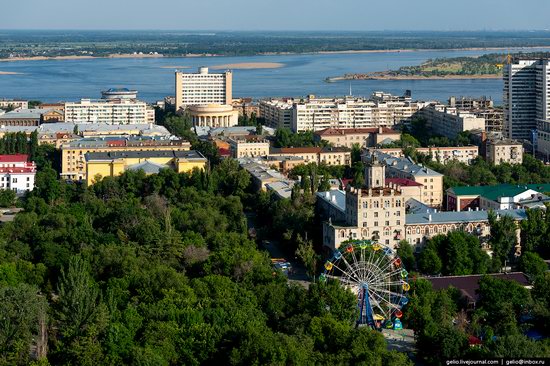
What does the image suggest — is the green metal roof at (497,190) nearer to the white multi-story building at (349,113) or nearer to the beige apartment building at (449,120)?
the beige apartment building at (449,120)

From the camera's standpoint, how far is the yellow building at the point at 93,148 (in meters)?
24.6

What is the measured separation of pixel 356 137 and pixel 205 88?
11.5 meters

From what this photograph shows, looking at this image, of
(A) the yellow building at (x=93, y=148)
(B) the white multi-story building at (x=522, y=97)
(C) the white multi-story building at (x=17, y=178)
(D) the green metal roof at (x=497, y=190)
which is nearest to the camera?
(D) the green metal roof at (x=497, y=190)

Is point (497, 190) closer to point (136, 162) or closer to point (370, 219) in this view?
point (370, 219)

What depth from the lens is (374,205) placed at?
15242 millimetres

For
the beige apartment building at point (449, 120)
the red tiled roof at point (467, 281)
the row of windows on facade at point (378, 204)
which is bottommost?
the red tiled roof at point (467, 281)

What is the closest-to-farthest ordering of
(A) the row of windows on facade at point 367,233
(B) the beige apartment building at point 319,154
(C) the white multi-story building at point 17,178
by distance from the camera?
(A) the row of windows on facade at point 367,233
(C) the white multi-story building at point 17,178
(B) the beige apartment building at point 319,154

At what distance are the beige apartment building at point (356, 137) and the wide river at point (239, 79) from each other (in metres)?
15.1

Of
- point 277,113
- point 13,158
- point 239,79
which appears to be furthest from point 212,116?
point 239,79

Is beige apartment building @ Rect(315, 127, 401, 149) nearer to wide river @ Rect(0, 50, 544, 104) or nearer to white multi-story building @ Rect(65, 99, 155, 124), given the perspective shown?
white multi-story building @ Rect(65, 99, 155, 124)

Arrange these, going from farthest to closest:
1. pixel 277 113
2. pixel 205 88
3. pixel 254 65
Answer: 1. pixel 254 65
2. pixel 205 88
3. pixel 277 113

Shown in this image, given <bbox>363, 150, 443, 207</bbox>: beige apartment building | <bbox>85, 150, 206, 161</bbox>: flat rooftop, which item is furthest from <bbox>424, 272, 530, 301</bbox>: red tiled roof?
<bbox>85, 150, 206, 161</bbox>: flat rooftop

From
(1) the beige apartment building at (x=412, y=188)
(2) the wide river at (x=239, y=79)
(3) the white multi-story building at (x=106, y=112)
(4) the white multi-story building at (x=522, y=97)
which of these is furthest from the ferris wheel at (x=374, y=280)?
(2) the wide river at (x=239, y=79)

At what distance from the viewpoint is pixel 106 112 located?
34.2 meters
